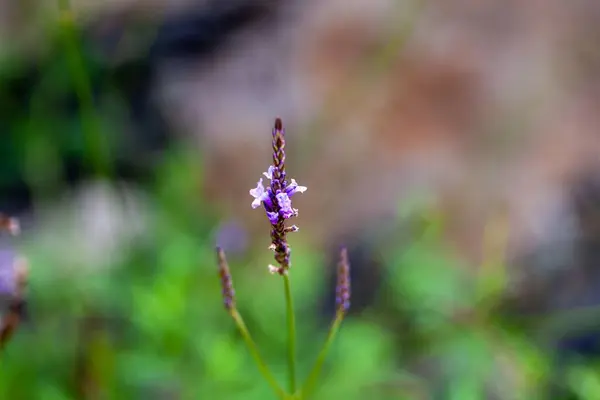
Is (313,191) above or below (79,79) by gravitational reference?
below

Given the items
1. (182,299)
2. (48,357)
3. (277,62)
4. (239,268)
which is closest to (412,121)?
(277,62)

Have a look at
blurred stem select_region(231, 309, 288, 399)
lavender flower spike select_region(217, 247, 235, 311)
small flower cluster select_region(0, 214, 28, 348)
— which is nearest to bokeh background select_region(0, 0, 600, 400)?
small flower cluster select_region(0, 214, 28, 348)

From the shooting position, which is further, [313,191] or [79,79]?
A: [313,191]

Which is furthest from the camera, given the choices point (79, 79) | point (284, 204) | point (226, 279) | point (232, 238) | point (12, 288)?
point (232, 238)

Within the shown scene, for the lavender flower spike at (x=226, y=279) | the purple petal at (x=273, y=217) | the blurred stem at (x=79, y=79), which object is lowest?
the lavender flower spike at (x=226, y=279)

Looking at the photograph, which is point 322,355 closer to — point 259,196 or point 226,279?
point 226,279

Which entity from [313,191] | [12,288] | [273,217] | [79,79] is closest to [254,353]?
[273,217]

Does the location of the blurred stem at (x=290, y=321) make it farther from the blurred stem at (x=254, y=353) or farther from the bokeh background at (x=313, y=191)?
the bokeh background at (x=313, y=191)

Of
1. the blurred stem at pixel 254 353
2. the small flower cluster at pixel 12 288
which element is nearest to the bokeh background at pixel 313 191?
the small flower cluster at pixel 12 288

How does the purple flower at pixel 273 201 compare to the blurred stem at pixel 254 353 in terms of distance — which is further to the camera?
the blurred stem at pixel 254 353
